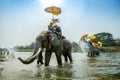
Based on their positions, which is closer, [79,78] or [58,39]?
[79,78]

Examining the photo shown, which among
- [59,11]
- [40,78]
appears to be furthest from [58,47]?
[40,78]

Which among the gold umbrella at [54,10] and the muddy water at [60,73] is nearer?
the muddy water at [60,73]

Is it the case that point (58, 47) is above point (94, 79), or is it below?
above

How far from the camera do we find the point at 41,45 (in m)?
13.6

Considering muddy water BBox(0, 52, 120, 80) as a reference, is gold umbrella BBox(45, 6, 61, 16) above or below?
above

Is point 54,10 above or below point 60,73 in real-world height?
above

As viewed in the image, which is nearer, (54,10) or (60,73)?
(60,73)

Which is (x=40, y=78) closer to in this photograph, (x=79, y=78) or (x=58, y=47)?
(x=79, y=78)

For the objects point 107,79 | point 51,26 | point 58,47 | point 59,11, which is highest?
point 59,11

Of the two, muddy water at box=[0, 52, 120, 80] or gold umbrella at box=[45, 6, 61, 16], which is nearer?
muddy water at box=[0, 52, 120, 80]

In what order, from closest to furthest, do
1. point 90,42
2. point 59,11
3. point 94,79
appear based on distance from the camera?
point 94,79 → point 59,11 → point 90,42

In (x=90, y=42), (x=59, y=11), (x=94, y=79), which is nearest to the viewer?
(x=94, y=79)

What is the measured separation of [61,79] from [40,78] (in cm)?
72

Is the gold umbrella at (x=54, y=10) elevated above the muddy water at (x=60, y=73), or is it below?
above
